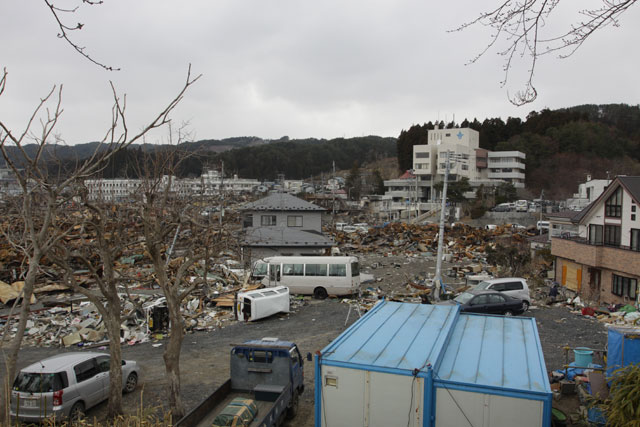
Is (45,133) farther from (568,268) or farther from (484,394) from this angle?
(568,268)

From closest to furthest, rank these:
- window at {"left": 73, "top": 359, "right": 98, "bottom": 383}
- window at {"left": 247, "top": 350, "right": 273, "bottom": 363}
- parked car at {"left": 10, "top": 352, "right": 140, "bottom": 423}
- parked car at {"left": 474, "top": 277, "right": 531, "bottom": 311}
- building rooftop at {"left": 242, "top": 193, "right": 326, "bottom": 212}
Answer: parked car at {"left": 10, "top": 352, "right": 140, "bottom": 423} < window at {"left": 247, "top": 350, "right": 273, "bottom": 363} < window at {"left": 73, "top": 359, "right": 98, "bottom": 383} < parked car at {"left": 474, "top": 277, "right": 531, "bottom": 311} < building rooftop at {"left": 242, "top": 193, "right": 326, "bottom": 212}

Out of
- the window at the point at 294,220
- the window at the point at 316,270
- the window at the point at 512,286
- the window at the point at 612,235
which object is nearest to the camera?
the window at the point at 512,286

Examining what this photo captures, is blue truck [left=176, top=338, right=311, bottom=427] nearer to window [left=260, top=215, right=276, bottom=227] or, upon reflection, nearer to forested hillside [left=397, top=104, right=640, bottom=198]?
window [left=260, top=215, right=276, bottom=227]

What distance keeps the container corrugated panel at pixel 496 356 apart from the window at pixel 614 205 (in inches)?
553

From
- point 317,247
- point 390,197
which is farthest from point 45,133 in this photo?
point 390,197

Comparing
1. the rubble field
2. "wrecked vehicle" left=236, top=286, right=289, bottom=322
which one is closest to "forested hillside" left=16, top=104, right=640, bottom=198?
the rubble field

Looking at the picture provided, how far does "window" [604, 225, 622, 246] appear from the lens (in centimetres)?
1934

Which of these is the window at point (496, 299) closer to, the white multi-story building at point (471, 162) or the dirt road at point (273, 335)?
the dirt road at point (273, 335)

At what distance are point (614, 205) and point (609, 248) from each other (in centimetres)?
200

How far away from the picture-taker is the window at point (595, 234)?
2047cm

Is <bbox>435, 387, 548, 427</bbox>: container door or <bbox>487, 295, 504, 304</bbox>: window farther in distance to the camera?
<bbox>487, 295, 504, 304</bbox>: window

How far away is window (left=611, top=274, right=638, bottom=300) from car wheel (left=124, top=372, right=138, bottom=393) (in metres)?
18.0

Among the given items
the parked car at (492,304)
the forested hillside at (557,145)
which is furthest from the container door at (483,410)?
the forested hillside at (557,145)

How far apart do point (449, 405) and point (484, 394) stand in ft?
1.53
